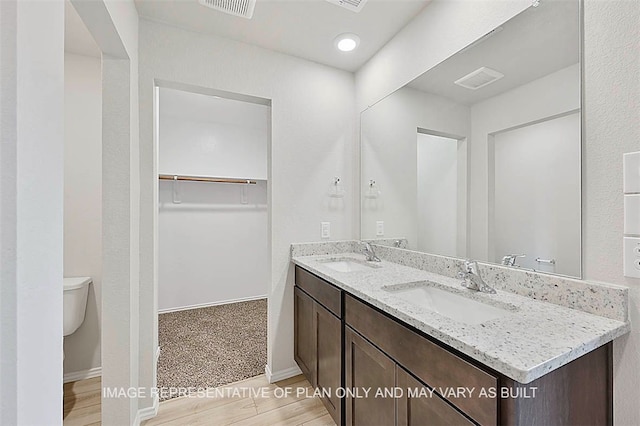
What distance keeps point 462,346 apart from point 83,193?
2.68 m

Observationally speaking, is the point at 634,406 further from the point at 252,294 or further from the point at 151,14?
the point at 252,294

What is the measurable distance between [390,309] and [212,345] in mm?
2125

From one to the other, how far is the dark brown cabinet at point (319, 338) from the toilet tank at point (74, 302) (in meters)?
1.53

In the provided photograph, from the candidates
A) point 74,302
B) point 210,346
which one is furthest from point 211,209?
point 74,302

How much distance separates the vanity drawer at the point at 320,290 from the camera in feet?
4.99

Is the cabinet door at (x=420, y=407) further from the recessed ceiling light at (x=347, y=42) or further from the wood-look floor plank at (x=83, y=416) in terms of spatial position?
the recessed ceiling light at (x=347, y=42)

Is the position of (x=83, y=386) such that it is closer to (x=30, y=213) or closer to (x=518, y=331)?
(x=30, y=213)

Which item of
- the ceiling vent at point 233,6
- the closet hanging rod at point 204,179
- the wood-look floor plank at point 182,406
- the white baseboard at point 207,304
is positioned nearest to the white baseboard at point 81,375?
the wood-look floor plank at point 182,406

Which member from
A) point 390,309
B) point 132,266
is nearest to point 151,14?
point 132,266

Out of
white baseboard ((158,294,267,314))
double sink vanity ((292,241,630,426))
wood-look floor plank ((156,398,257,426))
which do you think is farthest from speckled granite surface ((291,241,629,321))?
white baseboard ((158,294,267,314))

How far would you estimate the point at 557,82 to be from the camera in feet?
3.67

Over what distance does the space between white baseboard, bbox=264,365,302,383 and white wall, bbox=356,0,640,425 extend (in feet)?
5.87

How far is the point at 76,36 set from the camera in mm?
1935

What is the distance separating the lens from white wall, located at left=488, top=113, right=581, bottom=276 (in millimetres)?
1088
